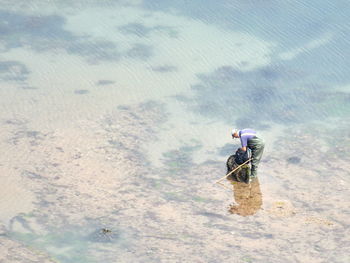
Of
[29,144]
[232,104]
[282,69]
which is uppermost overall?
[282,69]

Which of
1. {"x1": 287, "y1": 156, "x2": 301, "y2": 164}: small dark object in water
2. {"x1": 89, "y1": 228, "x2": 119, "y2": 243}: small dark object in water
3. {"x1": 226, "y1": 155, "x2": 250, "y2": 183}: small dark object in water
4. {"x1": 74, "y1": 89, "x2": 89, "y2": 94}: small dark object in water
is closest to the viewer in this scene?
{"x1": 89, "y1": 228, "x2": 119, "y2": 243}: small dark object in water

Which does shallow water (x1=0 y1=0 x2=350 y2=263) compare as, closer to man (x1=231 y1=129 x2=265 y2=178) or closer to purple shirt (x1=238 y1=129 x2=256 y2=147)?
man (x1=231 y1=129 x2=265 y2=178)

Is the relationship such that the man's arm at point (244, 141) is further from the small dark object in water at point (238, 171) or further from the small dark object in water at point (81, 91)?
the small dark object in water at point (81, 91)

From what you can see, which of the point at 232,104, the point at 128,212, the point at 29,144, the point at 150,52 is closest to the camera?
the point at 128,212

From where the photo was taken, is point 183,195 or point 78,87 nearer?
point 183,195

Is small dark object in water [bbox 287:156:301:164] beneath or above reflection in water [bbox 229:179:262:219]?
above

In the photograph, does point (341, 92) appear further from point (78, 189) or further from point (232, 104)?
point (78, 189)

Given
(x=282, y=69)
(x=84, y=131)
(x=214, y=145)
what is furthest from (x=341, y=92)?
(x=84, y=131)

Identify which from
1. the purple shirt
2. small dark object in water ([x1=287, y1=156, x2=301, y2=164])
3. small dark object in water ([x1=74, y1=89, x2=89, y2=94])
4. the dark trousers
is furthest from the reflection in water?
small dark object in water ([x1=74, y1=89, x2=89, y2=94])
